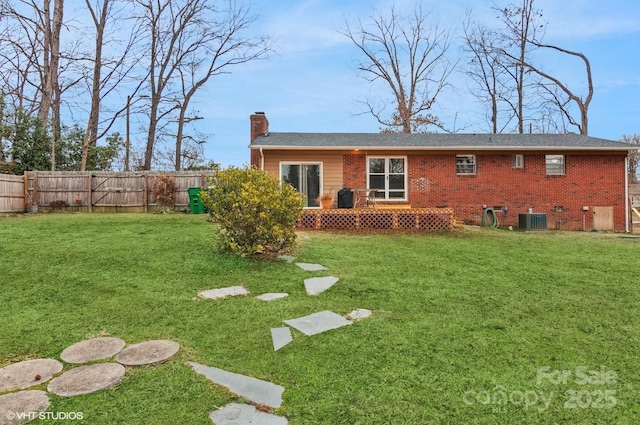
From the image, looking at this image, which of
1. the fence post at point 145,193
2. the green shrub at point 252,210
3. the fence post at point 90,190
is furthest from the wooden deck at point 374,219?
the fence post at point 90,190

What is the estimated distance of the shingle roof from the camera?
12.6 m

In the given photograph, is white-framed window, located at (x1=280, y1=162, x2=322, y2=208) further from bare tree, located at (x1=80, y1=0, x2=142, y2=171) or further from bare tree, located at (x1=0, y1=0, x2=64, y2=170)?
bare tree, located at (x1=80, y1=0, x2=142, y2=171)

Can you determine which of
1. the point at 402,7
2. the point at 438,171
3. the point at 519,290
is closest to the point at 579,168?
the point at 438,171

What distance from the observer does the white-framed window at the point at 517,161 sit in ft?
43.4

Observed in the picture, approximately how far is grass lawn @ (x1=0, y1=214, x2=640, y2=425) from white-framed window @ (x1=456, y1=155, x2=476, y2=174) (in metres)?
6.86

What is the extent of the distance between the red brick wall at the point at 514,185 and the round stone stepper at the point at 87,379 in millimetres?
10903

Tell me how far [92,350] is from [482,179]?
12.7 meters

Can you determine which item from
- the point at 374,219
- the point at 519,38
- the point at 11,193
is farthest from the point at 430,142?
the point at 11,193

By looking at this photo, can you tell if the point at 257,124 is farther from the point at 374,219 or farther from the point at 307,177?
the point at 374,219

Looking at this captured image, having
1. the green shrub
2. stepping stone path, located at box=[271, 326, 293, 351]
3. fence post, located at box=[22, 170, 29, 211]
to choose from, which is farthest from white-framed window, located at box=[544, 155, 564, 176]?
fence post, located at box=[22, 170, 29, 211]

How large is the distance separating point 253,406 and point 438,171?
12029 mm

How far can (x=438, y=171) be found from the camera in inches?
518

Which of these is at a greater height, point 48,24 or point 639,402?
point 48,24

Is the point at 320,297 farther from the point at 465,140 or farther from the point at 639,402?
the point at 465,140
